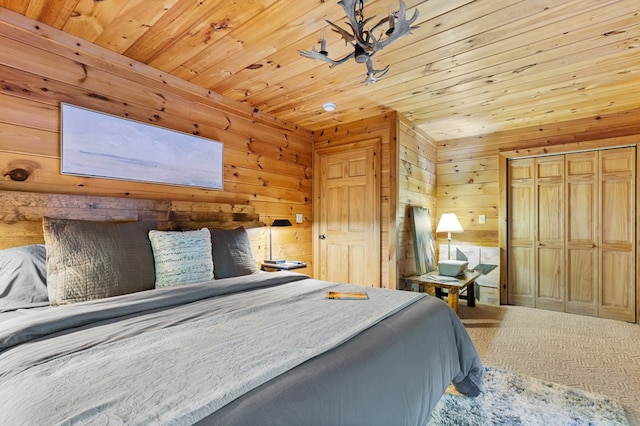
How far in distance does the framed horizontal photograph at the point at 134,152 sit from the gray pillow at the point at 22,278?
66cm

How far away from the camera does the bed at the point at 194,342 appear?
80cm

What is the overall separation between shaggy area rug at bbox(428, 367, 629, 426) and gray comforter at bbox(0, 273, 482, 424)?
0.24m

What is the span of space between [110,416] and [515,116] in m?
4.34

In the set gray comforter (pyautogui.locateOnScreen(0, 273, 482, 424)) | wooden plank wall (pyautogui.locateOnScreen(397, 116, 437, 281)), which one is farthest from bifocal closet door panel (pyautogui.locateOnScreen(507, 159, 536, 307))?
gray comforter (pyautogui.locateOnScreen(0, 273, 482, 424))

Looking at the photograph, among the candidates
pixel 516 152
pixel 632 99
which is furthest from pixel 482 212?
pixel 632 99

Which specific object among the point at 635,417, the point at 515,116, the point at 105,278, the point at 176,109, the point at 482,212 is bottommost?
the point at 635,417

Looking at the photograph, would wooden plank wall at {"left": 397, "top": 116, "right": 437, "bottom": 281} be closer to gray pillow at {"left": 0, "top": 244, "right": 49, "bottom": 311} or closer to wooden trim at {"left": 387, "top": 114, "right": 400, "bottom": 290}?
wooden trim at {"left": 387, "top": 114, "right": 400, "bottom": 290}

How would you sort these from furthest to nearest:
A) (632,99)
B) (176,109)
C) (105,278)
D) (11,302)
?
(632,99)
(176,109)
(105,278)
(11,302)

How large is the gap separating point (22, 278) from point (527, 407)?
2.92 meters

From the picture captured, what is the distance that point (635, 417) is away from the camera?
179 centimetres

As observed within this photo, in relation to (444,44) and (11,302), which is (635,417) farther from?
(11,302)

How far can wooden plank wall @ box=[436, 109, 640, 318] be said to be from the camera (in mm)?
3588

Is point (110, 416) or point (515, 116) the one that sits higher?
point (515, 116)

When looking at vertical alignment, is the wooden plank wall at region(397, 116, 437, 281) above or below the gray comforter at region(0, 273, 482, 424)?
above
